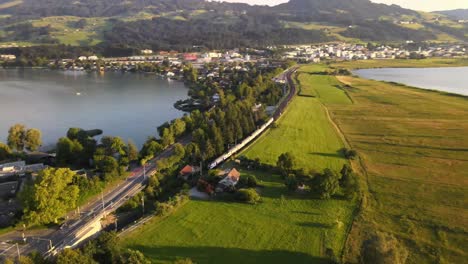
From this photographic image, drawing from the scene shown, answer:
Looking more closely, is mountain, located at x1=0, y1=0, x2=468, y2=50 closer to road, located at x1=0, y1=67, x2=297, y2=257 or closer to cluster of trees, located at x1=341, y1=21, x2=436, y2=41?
cluster of trees, located at x1=341, y1=21, x2=436, y2=41

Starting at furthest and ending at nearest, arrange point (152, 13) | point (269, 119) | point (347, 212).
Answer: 1. point (152, 13)
2. point (269, 119)
3. point (347, 212)

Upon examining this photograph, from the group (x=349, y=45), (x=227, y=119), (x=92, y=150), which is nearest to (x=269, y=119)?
(x=227, y=119)

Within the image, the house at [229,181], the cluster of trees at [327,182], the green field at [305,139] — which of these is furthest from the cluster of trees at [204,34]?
the cluster of trees at [327,182]

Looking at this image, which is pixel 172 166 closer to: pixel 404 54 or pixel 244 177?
pixel 244 177

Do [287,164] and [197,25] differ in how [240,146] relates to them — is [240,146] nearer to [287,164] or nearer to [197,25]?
[287,164]

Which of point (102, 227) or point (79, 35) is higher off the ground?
point (79, 35)

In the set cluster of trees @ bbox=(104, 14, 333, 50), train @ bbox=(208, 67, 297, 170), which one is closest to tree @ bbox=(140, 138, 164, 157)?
train @ bbox=(208, 67, 297, 170)
